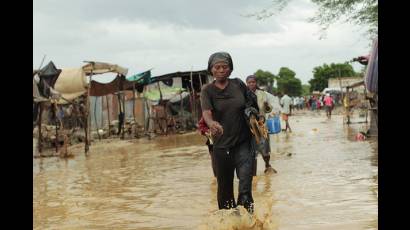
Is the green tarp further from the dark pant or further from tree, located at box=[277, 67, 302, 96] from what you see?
tree, located at box=[277, 67, 302, 96]

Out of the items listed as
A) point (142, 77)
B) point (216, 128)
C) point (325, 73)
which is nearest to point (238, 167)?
point (216, 128)

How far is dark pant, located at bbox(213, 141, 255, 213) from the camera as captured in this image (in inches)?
201

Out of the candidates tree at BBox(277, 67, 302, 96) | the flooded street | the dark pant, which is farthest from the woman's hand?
tree at BBox(277, 67, 302, 96)

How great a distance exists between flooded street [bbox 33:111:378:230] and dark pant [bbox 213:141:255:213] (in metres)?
0.24

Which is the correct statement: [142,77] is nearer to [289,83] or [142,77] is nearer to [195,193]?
[195,193]

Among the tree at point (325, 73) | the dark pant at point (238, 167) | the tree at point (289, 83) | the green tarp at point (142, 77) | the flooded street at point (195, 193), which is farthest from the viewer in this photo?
the tree at point (289, 83)

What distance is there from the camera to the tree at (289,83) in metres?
85.7

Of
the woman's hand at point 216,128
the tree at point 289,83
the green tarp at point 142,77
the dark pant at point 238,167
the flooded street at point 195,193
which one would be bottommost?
the flooded street at point 195,193

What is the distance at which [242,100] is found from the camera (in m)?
5.08

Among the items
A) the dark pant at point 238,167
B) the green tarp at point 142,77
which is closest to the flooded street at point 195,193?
the dark pant at point 238,167

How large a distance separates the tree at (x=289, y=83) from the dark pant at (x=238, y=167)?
8054 cm

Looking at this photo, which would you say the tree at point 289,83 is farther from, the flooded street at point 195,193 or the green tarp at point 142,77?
the flooded street at point 195,193
